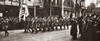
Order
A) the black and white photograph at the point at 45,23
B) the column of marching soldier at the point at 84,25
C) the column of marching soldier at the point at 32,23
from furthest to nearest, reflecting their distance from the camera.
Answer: the column of marching soldier at the point at 32,23
the black and white photograph at the point at 45,23
the column of marching soldier at the point at 84,25

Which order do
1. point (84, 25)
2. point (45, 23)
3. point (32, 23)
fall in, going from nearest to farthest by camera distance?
1. point (84, 25)
2. point (32, 23)
3. point (45, 23)

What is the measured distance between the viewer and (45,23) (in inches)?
753

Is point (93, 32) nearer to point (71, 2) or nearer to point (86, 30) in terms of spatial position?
point (86, 30)

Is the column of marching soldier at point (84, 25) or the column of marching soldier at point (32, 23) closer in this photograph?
the column of marching soldier at point (84, 25)

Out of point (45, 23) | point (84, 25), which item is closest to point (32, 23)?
point (45, 23)

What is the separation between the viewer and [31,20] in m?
17.7

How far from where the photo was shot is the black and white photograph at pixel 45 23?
12.1 metres

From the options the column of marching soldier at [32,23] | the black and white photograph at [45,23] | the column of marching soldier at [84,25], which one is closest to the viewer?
the column of marching soldier at [84,25]

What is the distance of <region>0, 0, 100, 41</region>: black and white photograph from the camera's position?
12.1 metres

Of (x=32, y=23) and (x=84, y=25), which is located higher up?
(x=84, y=25)

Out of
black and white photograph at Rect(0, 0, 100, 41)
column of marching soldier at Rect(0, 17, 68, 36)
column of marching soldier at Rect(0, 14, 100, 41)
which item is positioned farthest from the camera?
column of marching soldier at Rect(0, 17, 68, 36)

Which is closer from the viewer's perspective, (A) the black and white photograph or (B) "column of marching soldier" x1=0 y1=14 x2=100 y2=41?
(B) "column of marching soldier" x1=0 y1=14 x2=100 y2=41

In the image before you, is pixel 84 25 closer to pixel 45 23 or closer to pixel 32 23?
pixel 32 23

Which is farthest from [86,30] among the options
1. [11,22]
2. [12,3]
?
[12,3]
